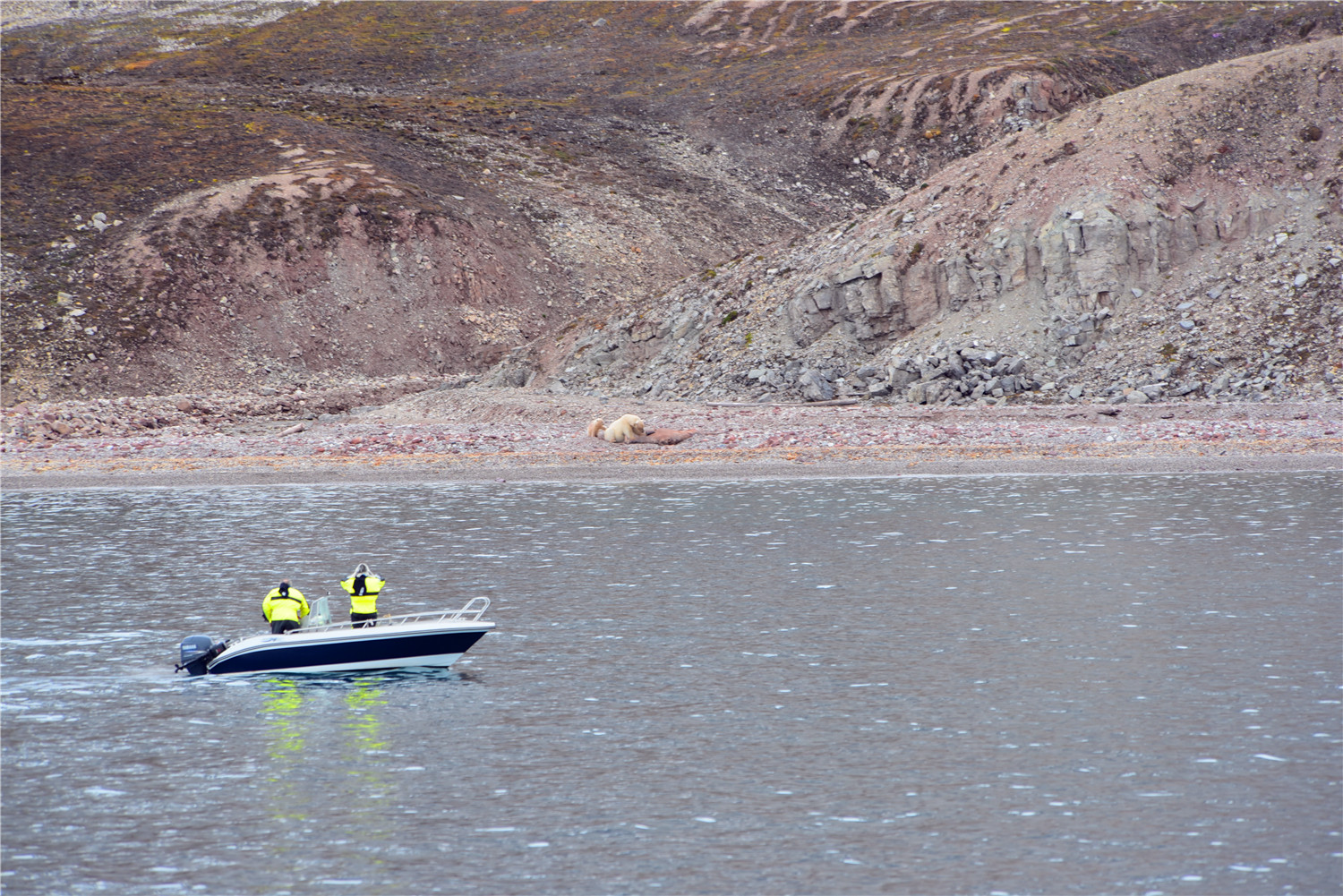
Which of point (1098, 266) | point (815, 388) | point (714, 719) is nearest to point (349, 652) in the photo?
point (714, 719)

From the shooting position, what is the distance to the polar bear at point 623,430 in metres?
30.4

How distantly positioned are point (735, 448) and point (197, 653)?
1883cm

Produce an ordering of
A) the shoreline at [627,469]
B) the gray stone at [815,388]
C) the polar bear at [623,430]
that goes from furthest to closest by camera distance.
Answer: the gray stone at [815,388], the polar bear at [623,430], the shoreline at [627,469]

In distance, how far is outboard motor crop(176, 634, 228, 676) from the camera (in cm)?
1195

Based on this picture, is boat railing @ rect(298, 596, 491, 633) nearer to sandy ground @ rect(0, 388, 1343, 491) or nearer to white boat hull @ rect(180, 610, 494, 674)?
white boat hull @ rect(180, 610, 494, 674)

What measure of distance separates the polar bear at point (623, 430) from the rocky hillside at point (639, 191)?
712 centimetres

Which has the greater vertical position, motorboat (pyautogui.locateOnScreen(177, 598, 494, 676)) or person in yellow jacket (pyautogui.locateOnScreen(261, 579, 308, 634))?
person in yellow jacket (pyautogui.locateOnScreen(261, 579, 308, 634))

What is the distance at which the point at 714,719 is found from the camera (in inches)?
412

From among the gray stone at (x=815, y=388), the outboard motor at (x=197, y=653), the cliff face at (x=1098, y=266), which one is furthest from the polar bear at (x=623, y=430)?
the outboard motor at (x=197, y=653)

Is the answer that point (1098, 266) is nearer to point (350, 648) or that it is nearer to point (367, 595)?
point (367, 595)

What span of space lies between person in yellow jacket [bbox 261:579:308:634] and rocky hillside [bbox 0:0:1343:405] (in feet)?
81.4

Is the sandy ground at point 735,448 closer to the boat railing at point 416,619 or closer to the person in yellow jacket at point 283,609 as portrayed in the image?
the boat railing at point 416,619

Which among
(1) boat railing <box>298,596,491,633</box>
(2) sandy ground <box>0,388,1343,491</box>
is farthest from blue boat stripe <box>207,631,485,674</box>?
(2) sandy ground <box>0,388,1343,491</box>

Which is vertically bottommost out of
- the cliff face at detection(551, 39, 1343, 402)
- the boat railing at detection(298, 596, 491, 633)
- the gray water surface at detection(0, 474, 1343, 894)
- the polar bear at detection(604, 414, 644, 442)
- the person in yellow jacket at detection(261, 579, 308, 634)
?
the gray water surface at detection(0, 474, 1343, 894)
